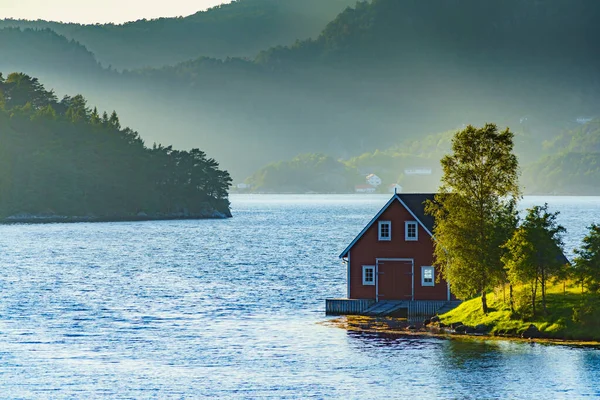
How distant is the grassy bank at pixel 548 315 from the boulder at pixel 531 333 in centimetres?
24

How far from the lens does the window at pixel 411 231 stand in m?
69.6

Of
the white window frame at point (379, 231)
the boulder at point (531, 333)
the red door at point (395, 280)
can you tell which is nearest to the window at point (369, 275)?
the red door at point (395, 280)

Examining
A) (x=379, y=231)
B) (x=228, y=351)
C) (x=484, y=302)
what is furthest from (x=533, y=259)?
(x=228, y=351)

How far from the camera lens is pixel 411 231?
6969cm

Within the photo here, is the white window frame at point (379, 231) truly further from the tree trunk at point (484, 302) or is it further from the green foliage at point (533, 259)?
the green foliage at point (533, 259)

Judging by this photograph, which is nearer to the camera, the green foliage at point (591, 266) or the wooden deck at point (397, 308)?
the green foliage at point (591, 266)

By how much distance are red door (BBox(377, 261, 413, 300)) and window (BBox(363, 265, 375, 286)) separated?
435 millimetres

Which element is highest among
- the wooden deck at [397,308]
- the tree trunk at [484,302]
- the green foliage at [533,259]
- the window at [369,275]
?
the green foliage at [533,259]

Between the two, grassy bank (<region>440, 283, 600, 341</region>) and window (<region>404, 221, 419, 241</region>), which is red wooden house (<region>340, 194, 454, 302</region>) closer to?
window (<region>404, 221, 419, 241</region>)

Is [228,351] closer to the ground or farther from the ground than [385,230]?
closer to the ground

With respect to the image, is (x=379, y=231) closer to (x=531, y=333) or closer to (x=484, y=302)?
(x=484, y=302)

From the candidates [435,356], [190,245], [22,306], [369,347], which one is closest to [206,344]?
Answer: [369,347]

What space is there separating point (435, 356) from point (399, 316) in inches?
520

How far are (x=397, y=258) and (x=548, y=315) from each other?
14.2 metres
